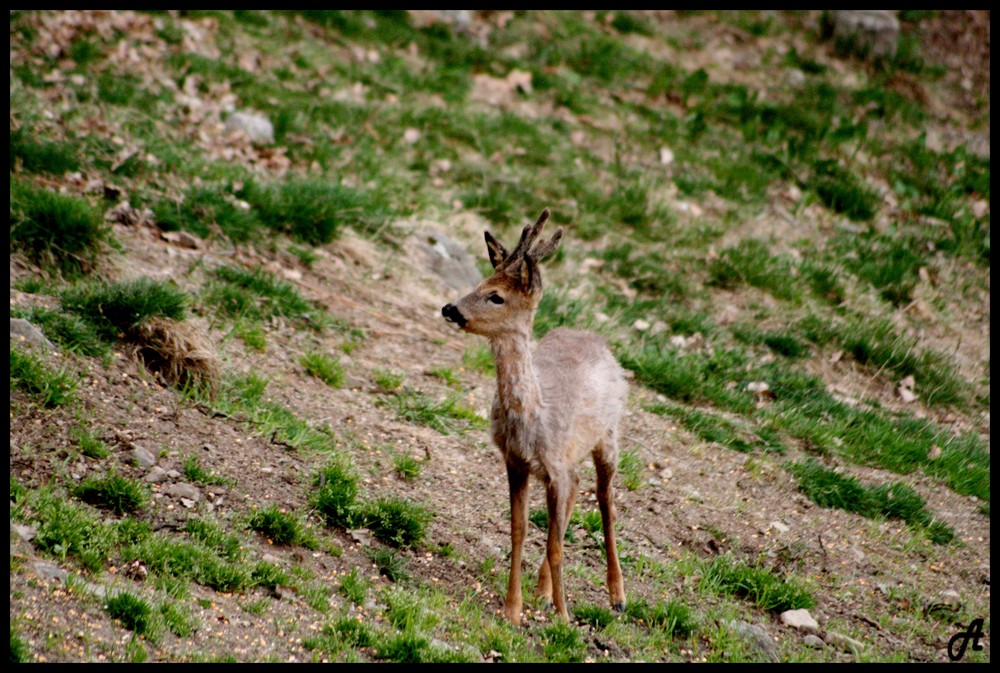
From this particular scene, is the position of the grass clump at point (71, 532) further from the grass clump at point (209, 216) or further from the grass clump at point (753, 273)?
the grass clump at point (753, 273)

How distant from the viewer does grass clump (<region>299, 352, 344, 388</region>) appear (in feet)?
23.4

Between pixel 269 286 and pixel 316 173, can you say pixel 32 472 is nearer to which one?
pixel 269 286

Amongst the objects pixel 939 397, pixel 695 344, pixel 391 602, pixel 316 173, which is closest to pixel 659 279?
pixel 695 344

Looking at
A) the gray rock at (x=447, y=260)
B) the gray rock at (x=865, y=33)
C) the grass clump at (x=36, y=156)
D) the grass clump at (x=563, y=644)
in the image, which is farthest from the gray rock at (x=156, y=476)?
the gray rock at (x=865, y=33)

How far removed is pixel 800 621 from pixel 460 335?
12.4 ft

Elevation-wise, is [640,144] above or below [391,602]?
above

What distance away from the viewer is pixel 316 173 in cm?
988

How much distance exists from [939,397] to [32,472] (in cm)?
721

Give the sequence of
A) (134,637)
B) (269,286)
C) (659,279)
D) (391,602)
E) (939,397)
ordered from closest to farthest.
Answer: (134,637) → (391,602) → (269,286) → (939,397) → (659,279)

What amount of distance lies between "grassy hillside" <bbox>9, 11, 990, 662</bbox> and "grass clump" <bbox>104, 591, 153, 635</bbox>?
14 mm

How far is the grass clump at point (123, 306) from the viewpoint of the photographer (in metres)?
6.41

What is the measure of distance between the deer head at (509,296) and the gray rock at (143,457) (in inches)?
72.5

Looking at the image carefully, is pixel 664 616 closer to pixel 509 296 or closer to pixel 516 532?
pixel 516 532

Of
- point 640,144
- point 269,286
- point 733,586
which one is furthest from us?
point 640,144
